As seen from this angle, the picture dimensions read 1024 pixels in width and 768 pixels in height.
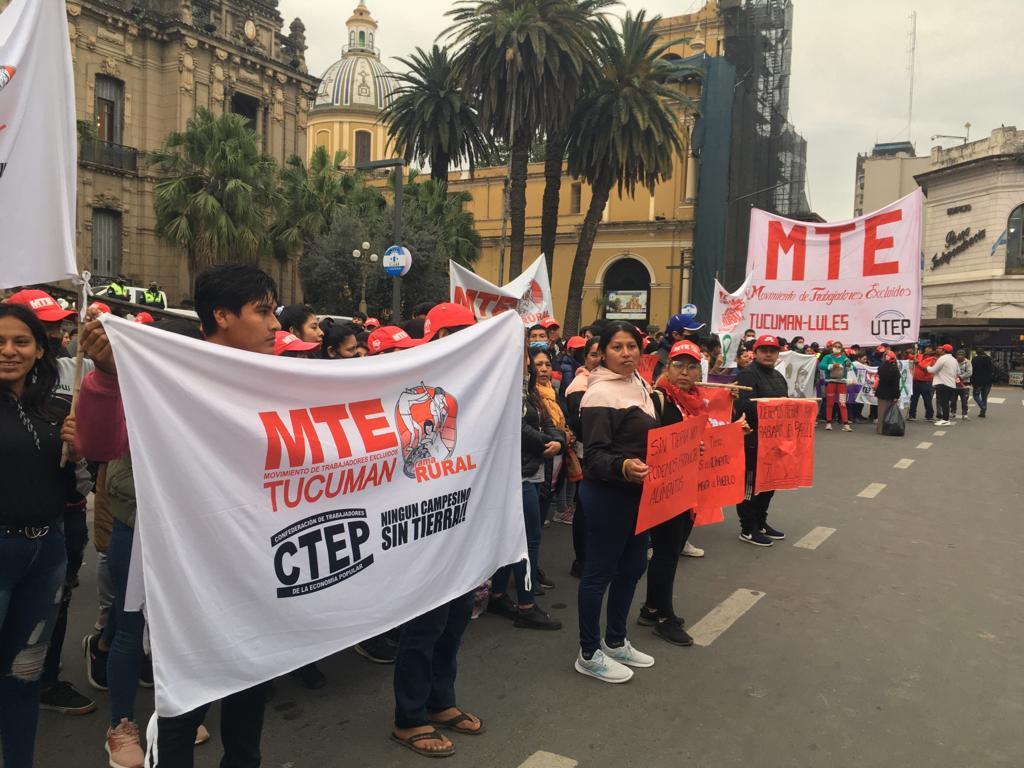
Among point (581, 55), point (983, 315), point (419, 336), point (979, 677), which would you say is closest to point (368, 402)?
point (419, 336)

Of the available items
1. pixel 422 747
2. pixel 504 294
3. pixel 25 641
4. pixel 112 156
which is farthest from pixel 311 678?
pixel 112 156

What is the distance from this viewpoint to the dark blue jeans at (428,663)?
11.0 feet

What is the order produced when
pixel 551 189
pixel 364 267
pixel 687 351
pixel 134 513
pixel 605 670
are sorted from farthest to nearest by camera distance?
pixel 364 267 < pixel 551 189 < pixel 687 351 < pixel 605 670 < pixel 134 513

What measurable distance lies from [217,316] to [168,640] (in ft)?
3.38

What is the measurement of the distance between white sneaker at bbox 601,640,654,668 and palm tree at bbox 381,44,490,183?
2714 cm

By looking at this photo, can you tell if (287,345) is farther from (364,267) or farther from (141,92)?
(141,92)

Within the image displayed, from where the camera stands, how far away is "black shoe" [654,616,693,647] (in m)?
4.68

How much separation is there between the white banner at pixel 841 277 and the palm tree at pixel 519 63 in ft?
48.7

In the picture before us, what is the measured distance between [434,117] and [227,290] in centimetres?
2881

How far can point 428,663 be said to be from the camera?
11.2 ft

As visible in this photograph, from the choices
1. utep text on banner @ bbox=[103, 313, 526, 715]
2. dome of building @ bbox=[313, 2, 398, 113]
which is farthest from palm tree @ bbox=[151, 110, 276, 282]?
dome of building @ bbox=[313, 2, 398, 113]

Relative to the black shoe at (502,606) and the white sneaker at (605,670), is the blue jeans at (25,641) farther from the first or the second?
the black shoe at (502,606)

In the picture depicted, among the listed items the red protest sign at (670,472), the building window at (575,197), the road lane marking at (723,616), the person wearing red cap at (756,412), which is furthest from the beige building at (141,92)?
the red protest sign at (670,472)

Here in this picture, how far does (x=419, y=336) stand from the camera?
547 centimetres
